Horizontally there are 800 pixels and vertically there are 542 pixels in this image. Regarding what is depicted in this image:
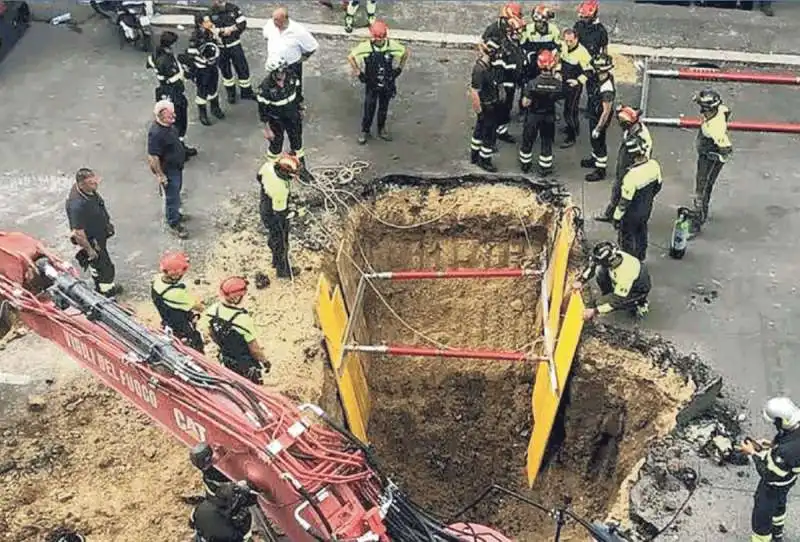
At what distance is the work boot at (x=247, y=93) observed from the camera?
16.0m

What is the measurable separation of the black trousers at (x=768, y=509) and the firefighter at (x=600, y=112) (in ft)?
18.6

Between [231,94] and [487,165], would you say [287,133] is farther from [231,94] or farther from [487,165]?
[487,165]

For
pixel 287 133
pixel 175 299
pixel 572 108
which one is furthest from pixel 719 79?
pixel 175 299

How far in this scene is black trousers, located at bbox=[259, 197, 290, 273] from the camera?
12508 mm

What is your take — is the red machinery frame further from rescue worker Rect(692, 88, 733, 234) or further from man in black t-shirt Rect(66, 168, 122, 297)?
man in black t-shirt Rect(66, 168, 122, 297)

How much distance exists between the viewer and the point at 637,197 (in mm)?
12492

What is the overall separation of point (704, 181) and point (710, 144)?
0.50 metres

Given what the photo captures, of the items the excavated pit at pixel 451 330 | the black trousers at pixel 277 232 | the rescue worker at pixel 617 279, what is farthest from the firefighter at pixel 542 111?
the black trousers at pixel 277 232

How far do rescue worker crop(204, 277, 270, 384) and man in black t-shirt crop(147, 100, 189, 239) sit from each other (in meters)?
3.17

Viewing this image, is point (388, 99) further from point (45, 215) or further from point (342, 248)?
point (45, 215)

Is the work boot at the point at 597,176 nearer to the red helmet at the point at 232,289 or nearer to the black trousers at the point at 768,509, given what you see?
the black trousers at the point at 768,509

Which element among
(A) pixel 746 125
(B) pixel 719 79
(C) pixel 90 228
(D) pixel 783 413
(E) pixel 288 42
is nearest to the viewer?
(D) pixel 783 413

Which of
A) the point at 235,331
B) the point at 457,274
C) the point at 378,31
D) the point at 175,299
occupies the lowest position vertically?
the point at 457,274

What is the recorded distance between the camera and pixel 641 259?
13156mm
